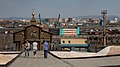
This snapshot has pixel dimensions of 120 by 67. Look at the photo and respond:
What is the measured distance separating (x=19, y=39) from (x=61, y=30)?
120947 mm

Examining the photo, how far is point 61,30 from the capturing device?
18438cm

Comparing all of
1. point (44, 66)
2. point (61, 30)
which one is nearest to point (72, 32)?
point (61, 30)

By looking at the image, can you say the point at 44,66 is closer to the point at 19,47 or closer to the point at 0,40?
the point at 19,47

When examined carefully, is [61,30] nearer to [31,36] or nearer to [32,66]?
[31,36]

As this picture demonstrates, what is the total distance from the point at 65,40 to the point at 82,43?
17.5ft

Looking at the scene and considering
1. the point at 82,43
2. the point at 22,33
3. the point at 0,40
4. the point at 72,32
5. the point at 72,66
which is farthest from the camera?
the point at 72,32

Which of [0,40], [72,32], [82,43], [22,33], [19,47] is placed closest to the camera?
[19,47]

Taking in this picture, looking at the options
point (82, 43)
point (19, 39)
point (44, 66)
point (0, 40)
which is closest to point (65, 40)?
point (82, 43)

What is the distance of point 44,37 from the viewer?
207 feet

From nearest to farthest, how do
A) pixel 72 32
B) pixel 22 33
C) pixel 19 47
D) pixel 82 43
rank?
pixel 19 47
pixel 22 33
pixel 82 43
pixel 72 32

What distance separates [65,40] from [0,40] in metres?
26.6

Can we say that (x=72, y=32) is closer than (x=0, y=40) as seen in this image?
No

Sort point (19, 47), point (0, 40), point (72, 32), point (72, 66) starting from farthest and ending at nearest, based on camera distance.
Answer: point (72, 32)
point (0, 40)
point (19, 47)
point (72, 66)

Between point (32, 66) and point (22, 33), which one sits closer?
point (32, 66)
